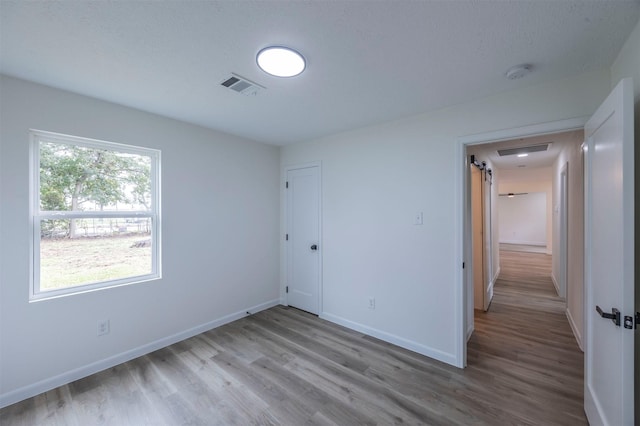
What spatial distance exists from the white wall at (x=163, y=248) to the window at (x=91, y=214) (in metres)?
0.10

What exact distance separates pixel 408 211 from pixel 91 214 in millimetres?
3191

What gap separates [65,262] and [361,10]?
10.2ft

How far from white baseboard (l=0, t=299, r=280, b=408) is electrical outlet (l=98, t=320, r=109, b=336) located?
26 centimetres

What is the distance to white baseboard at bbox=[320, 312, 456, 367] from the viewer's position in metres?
2.59

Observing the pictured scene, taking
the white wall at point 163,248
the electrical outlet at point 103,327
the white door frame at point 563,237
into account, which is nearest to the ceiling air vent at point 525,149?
the white door frame at point 563,237

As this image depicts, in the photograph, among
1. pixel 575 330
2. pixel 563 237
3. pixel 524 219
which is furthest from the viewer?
pixel 524 219

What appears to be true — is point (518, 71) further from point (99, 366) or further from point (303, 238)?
point (99, 366)

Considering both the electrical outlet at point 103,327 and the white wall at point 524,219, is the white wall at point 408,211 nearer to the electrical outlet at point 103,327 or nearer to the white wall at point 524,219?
the electrical outlet at point 103,327

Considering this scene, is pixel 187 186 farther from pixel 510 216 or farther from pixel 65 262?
pixel 510 216

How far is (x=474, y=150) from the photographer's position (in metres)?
3.60

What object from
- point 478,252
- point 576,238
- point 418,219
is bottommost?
point 478,252

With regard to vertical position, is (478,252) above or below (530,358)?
above

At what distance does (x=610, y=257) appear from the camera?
4.61 feet

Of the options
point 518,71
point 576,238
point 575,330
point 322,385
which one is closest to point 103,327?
point 322,385
